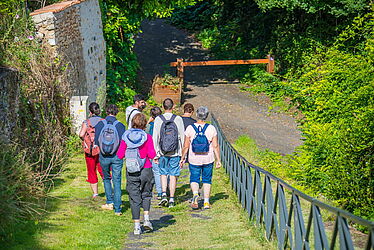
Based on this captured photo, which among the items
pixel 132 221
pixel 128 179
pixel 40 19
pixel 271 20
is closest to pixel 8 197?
pixel 128 179

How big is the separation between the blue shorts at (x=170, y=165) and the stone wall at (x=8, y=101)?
7.94 ft

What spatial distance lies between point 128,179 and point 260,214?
181cm

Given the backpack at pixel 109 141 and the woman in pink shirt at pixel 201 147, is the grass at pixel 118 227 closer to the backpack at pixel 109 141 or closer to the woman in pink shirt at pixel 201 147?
the woman in pink shirt at pixel 201 147

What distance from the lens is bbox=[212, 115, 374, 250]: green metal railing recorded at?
4.87 meters

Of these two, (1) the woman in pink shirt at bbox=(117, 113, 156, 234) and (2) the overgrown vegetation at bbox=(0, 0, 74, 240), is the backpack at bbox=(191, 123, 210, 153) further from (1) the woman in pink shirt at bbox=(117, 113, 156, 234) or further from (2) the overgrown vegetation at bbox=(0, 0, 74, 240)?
(2) the overgrown vegetation at bbox=(0, 0, 74, 240)

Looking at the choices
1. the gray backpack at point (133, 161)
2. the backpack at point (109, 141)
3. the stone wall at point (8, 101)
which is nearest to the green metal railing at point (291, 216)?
the gray backpack at point (133, 161)

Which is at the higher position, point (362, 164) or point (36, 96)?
point (36, 96)

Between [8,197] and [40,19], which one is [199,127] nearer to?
[8,197]

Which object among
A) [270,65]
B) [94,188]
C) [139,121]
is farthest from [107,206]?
[270,65]

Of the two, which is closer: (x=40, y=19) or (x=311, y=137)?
(x=40, y=19)

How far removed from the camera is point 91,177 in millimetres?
9492

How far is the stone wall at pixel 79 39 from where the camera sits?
12625 mm

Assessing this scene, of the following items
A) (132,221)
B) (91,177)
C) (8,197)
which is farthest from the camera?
(91,177)

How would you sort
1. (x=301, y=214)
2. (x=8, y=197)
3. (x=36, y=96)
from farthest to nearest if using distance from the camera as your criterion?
(x=36, y=96) → (x=8, y=197) → (x=301, y=214)
